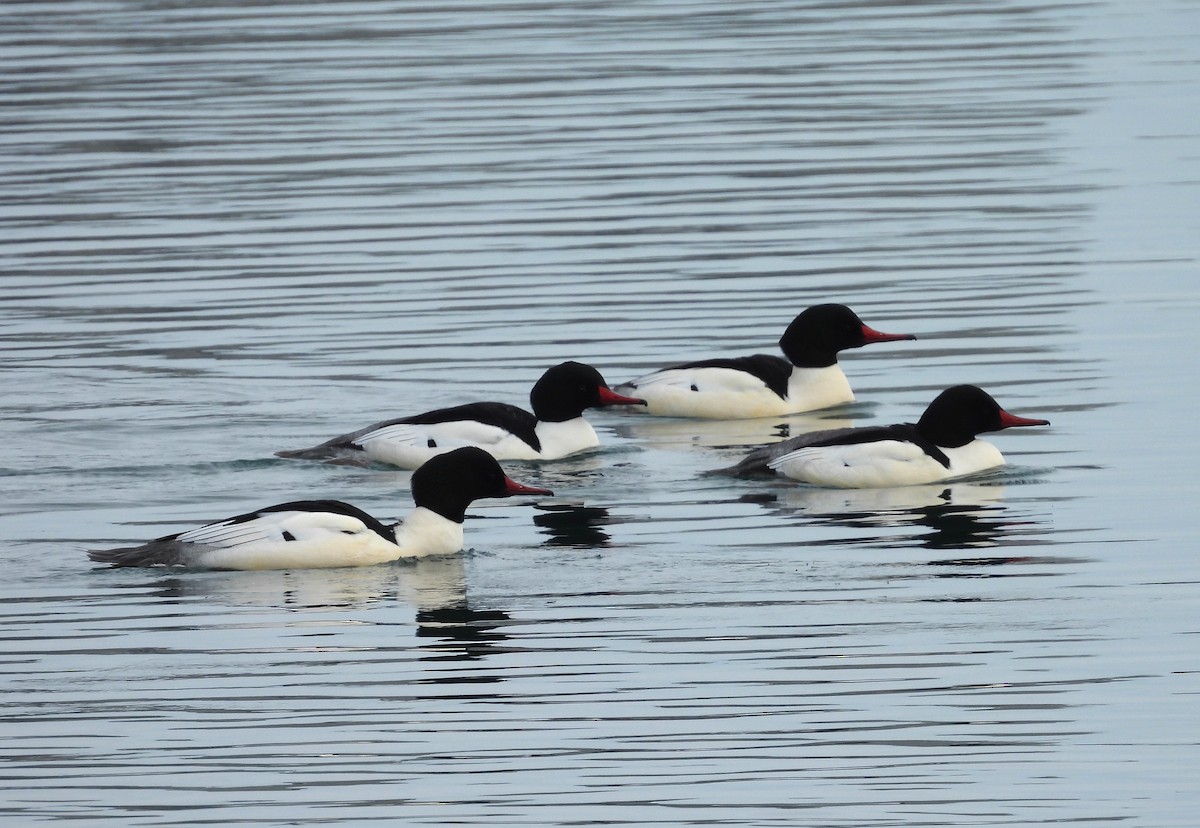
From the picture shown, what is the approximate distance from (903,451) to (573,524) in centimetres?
218

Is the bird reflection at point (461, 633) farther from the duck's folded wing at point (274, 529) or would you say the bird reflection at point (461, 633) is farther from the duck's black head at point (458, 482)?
the duck's black head at point (458, 482)

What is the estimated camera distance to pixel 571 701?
10297 mm

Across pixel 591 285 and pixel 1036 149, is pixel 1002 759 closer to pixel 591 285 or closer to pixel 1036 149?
pixel 591 285

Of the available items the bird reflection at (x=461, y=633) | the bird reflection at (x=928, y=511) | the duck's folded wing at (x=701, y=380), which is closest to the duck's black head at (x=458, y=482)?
the bird reflection at (x=461, y=633)

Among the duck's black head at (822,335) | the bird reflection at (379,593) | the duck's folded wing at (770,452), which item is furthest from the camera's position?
the duck's black head at (822,335)

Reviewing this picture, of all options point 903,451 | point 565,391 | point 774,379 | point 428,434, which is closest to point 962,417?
point 903,451

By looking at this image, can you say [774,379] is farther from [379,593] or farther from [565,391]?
[379,593]

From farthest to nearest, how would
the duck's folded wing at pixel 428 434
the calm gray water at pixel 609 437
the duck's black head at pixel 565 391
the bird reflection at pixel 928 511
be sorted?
the duck's black head at pixel 565 391 < the duck's folded wing at pixel 428 434 < the bird reflection at pixel 928 511 < the calm gray water at pixel 609 437

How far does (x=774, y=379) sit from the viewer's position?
56.1 ft

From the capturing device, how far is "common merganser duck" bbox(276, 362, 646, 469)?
595 inches

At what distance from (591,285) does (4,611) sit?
10.0m

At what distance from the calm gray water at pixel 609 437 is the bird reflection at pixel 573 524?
4cm

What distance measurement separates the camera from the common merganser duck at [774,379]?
1670 centimetres

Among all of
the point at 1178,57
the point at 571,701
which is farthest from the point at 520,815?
the point at 1178,57
